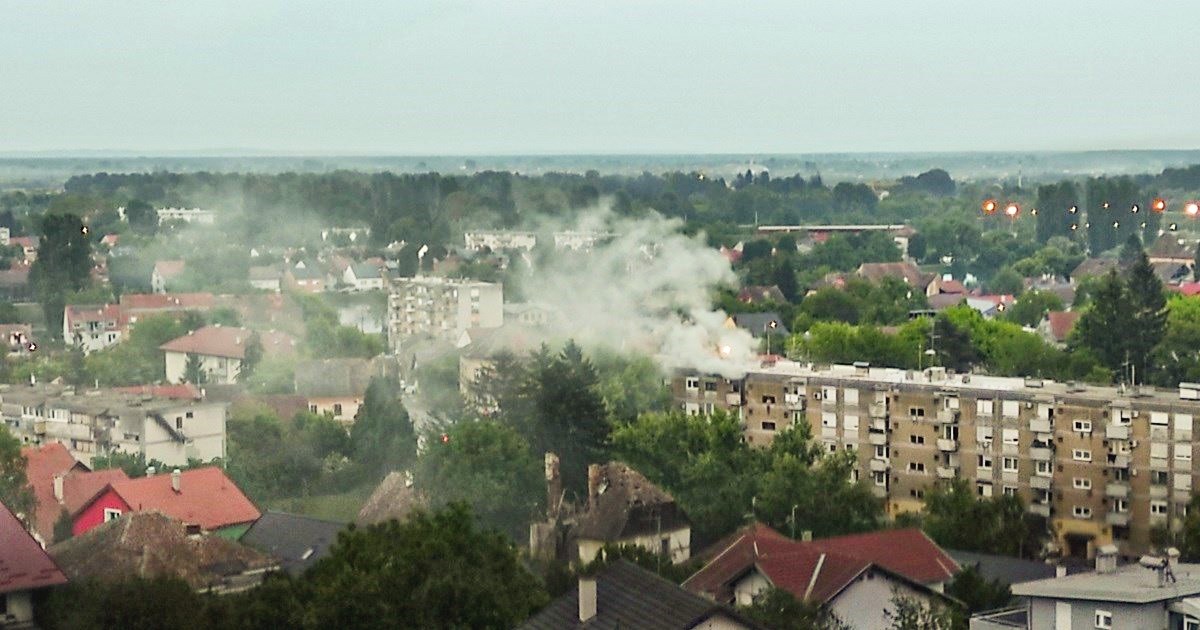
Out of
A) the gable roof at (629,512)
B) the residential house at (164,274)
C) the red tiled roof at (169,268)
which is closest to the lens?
the gable roof at (629,512)

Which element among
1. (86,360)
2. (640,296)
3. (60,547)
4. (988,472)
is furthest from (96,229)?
(60,547)

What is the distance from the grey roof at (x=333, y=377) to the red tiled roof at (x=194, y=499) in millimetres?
14522

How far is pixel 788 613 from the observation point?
17078 millimetres

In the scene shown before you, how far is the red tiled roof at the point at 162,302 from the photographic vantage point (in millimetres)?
55531

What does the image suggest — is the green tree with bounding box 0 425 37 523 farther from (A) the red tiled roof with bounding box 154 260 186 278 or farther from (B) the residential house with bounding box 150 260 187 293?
(A) the red tiled roof with bounding box 154 260 186 278

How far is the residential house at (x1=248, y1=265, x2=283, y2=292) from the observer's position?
213 feet

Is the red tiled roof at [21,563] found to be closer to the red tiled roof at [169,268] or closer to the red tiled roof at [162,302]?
the red tiled roof at [162,302]

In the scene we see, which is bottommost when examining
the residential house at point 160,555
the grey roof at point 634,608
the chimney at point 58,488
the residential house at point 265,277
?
the residential house at point 265,277

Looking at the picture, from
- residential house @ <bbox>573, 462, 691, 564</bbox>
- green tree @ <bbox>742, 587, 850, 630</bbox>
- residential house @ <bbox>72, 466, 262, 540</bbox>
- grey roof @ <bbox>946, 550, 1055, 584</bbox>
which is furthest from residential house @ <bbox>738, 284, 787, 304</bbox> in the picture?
green tree @ <bbox>742, 587, 850, 630</bbox>

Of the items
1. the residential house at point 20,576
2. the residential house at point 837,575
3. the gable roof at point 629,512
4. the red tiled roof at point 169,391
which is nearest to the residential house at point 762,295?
the red tiled roof at point 169,391

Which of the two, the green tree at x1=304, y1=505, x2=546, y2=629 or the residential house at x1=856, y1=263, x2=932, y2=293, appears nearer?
the green tree at x1=304, y1=505, x2=546, y2=629

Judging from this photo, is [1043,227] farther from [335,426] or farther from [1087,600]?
[1087,600]

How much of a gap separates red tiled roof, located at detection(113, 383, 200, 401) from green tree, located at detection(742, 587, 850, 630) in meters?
19.3

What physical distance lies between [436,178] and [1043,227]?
81.7 ft
